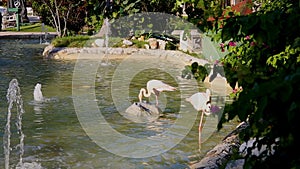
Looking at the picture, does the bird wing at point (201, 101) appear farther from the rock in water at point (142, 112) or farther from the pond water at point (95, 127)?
the rock in water at point (142, 112)

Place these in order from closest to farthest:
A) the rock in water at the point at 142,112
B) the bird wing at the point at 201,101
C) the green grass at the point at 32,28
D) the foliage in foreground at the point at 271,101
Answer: the foliage in foreground at the point at 271,101 < the bird wing at the point at 201,101 < the rock in water at the point at 142,112 < the green grass at the point at 32,28

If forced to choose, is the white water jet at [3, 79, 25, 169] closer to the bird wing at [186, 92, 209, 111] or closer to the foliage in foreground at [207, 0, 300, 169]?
the bird wing at [186, 92, 209, 111]

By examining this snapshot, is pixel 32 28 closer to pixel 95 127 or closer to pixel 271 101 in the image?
pixel 95 127

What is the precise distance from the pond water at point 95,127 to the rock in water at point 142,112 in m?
0.14

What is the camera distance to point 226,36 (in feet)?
10.5

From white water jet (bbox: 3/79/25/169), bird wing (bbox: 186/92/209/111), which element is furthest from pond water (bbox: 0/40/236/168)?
bird wing (bbox: 186/92/209/111)

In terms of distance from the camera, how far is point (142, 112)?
32.7ft

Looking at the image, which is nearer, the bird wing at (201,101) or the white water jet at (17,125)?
the white water jet at (17,125)

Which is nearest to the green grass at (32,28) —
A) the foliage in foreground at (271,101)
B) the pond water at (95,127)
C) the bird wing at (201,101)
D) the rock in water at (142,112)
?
the pond water at (95,127)

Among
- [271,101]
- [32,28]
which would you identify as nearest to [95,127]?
[271,101]

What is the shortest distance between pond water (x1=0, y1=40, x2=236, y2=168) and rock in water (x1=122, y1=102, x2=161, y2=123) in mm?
136

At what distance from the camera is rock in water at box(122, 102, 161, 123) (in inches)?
386

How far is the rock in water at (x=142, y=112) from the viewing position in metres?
9.80

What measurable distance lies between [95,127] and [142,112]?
1.14 meters
